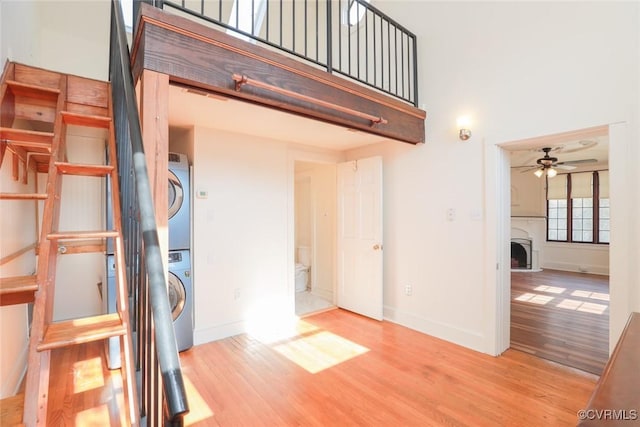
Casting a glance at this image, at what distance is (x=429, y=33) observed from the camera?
3309 mm

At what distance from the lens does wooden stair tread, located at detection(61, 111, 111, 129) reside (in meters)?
1.66

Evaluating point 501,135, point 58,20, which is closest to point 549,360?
point 501,135

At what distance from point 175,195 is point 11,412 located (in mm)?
1783

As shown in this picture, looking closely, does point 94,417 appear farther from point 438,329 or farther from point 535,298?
point 535,298

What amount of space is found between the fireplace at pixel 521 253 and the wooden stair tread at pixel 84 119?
8.00m

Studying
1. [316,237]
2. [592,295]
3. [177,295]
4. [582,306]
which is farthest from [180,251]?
[592,295]

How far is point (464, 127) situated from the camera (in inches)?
117

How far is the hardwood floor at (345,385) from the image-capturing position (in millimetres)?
1943

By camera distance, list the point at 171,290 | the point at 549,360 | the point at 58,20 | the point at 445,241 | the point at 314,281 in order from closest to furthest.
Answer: the point at 549,360 → the point at 171,290 → the point at 445,241 → the point at 58,20 → the point at 314,281

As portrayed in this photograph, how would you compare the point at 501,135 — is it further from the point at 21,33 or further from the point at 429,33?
the point at 21,33

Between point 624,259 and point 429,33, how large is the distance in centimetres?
274

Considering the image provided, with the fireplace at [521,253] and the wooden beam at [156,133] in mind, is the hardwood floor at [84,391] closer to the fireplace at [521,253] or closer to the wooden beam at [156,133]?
the wooden beam at [156,133]

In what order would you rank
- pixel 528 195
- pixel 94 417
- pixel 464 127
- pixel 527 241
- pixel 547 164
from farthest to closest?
pixel 528 195 < pixel 527 241 < pixel 547 164 < pixel 464 127 < pixel 94 417

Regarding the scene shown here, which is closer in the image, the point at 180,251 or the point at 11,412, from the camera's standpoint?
the point at 11,412
